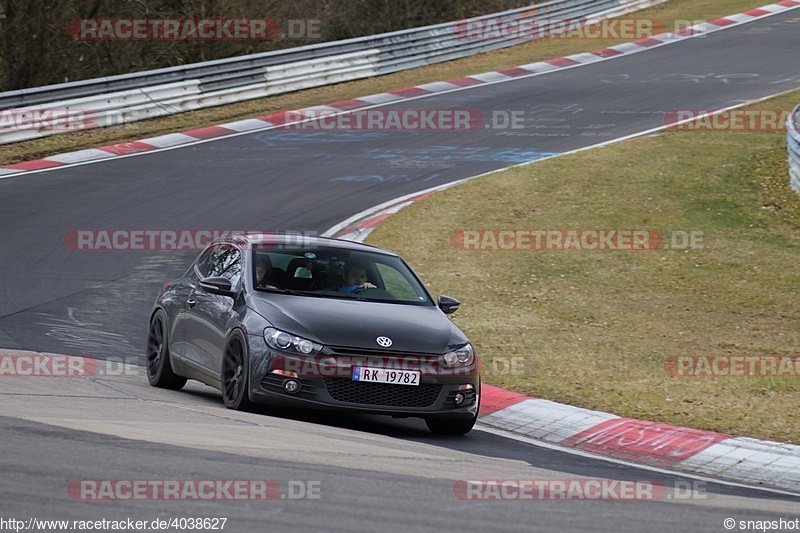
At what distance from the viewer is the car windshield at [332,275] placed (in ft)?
31.3

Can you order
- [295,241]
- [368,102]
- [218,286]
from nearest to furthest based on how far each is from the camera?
[218,286] < [295,241] < [368,102]

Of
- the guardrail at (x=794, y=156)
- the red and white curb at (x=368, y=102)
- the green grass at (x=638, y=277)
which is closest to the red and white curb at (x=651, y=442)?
the green grass at (x=638, y=277)

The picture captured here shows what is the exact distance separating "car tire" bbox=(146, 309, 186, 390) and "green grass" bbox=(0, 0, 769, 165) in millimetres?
11094

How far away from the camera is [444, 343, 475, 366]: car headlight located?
8.91 m

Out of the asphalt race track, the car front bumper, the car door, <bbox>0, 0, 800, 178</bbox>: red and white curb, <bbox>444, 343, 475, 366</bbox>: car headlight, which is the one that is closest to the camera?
the asphalt race track

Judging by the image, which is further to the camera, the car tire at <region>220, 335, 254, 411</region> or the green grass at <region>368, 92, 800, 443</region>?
the green grass at <region>368, 92, 800, 443</region>

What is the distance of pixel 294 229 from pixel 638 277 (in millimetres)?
4709

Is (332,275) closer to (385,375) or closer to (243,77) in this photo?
(385,375)

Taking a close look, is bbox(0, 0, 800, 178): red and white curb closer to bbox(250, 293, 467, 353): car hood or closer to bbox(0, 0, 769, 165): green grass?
bbox(0, 0, 769, 165): green grass

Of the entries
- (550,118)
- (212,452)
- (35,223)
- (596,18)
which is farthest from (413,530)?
(596,18)

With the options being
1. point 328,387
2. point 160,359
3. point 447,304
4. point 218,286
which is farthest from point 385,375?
point 160,359

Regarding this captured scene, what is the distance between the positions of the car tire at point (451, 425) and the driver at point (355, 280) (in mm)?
1255

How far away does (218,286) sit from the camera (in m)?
9.52

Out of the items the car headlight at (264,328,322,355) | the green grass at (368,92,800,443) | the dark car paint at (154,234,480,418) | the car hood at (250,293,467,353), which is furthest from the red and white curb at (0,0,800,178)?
the car headlight at (264,328,322,355)
